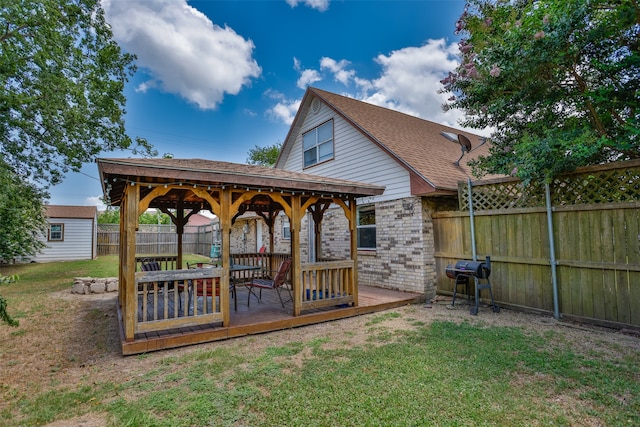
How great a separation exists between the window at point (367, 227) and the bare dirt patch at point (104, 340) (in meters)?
2.52

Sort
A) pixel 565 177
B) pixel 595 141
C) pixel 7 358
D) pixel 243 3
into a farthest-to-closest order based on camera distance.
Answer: pixel 243 3
pixel 565 177
pixel 595 141
pixel 7 358

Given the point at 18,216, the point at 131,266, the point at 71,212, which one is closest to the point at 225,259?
the point at 131,266

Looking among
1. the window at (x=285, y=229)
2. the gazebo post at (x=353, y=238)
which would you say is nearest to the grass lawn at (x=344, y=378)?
the gazebo post at (x=353, y=238)

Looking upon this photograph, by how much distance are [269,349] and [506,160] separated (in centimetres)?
538

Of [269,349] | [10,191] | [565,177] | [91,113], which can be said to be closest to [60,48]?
[91,113]

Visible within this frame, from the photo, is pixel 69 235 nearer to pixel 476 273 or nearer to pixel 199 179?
pixel 199 179

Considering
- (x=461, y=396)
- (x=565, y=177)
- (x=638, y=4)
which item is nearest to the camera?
(x=461, y=396)

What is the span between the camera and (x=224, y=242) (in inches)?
194

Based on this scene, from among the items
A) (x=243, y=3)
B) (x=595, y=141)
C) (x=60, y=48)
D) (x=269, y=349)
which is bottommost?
(x=269, y=349)

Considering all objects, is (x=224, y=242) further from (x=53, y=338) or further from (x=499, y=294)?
(x=499, y=294)

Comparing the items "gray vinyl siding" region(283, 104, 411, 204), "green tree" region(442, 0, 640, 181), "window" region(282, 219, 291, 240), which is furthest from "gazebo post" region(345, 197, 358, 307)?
"window" region(282, 219, 291, 240)

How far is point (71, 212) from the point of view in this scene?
63.9ft

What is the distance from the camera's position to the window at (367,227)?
9039 millimetres

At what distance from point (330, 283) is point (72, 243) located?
64.4 feet
